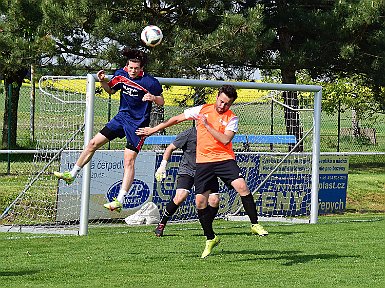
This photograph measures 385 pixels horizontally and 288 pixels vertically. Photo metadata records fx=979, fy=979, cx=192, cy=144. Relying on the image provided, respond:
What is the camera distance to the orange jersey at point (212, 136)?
1125 centimetres

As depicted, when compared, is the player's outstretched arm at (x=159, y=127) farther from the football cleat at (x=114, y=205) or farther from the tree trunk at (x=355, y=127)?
the tree trunk at (x=355, y=127)

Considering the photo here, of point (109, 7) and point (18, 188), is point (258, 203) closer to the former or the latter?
point (18, 188)

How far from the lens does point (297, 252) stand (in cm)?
1242

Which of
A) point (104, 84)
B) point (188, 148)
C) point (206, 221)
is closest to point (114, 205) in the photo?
point (206, 221)

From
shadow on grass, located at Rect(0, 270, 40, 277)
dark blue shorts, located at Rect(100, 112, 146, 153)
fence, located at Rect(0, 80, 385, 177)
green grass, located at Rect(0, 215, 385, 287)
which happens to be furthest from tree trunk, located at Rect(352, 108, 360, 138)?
shadow on grass, located at Rect(0, 270, 40, 277)

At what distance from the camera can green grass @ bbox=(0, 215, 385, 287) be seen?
32.6ft

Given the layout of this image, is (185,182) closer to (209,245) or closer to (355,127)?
(209,245)

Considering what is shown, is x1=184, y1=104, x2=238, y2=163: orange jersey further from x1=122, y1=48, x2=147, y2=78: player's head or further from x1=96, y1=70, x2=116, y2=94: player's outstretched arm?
x1=96, y1=70, x2=116, y2=94: player's outstretched arm

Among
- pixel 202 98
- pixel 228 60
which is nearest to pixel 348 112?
pixel 228 60

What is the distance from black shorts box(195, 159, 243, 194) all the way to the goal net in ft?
12.5

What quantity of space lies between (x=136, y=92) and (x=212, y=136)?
151cm

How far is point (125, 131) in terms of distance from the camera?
12398mm

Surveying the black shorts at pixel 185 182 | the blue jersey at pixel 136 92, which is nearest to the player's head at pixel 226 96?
the blue jersey at pixel 136 92

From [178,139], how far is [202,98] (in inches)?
206
